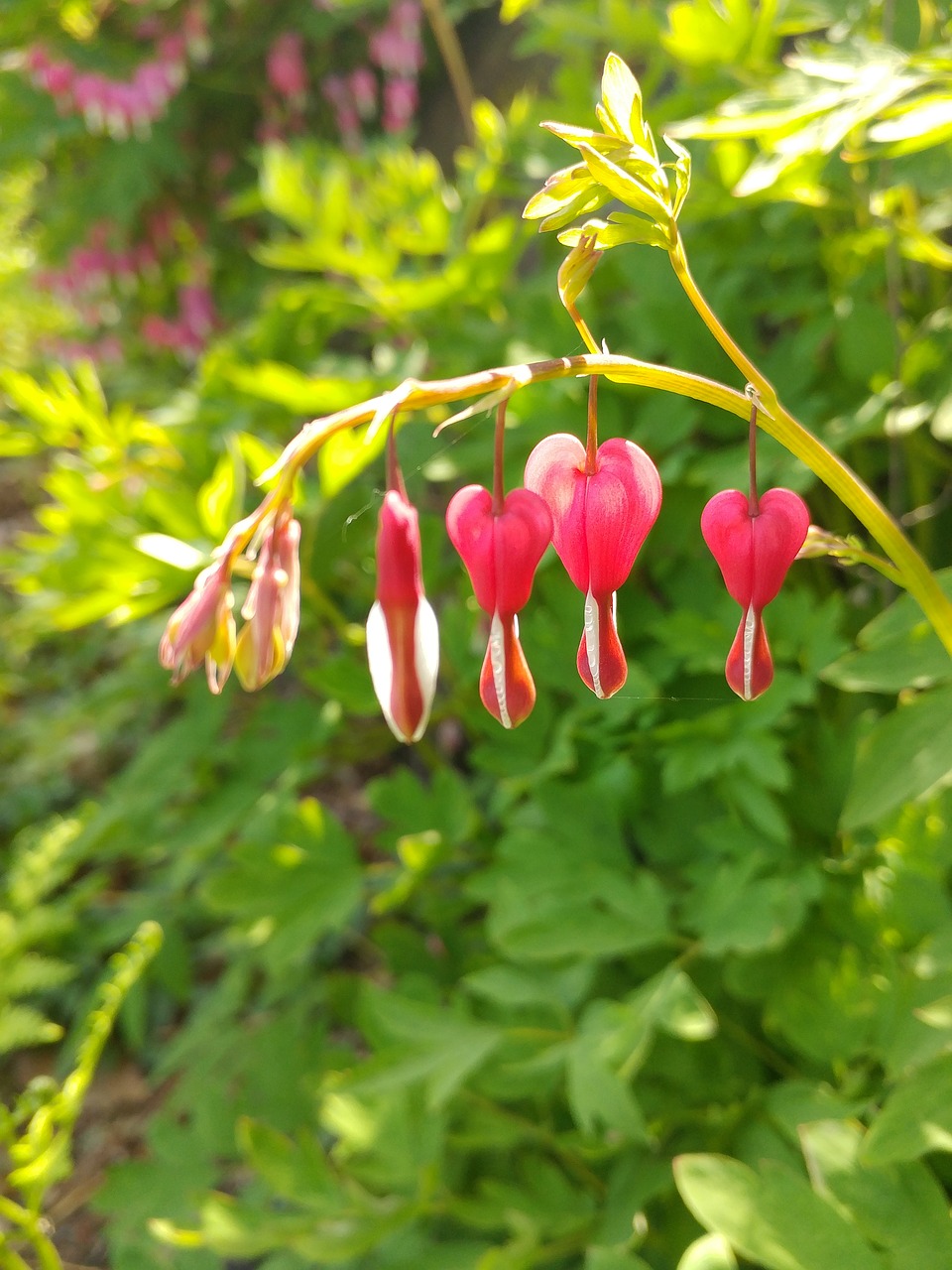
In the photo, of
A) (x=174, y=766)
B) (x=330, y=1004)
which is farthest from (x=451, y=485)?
(x=330, y=1004)

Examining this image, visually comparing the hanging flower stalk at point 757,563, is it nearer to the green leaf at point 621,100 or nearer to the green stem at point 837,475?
the green stem at point 837,475

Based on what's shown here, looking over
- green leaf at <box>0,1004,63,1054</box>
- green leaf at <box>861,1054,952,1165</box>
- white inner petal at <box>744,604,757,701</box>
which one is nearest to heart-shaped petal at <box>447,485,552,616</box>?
white inner petal at <box>744,604,757,701</box>

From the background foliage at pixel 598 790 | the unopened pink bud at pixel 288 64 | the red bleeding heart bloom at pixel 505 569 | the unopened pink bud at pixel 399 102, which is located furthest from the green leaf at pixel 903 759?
the unopened pink bud at pixel 288 64

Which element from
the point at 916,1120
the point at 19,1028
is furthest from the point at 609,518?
the point at 19,1028

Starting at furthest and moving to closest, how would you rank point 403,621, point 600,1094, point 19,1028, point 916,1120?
point 19,1028 < point 600,1094 < point 916,1120 < point 403,621

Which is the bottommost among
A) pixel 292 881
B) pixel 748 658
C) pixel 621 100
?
pixel 292 881

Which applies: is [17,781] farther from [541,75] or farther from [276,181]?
[541,75]

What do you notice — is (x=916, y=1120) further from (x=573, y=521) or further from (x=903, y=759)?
(x=573, y=521)

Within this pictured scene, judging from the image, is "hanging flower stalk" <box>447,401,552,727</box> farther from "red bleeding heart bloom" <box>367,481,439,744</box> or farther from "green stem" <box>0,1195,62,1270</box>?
"green stem" <box>0,1195,62,1270</box>
